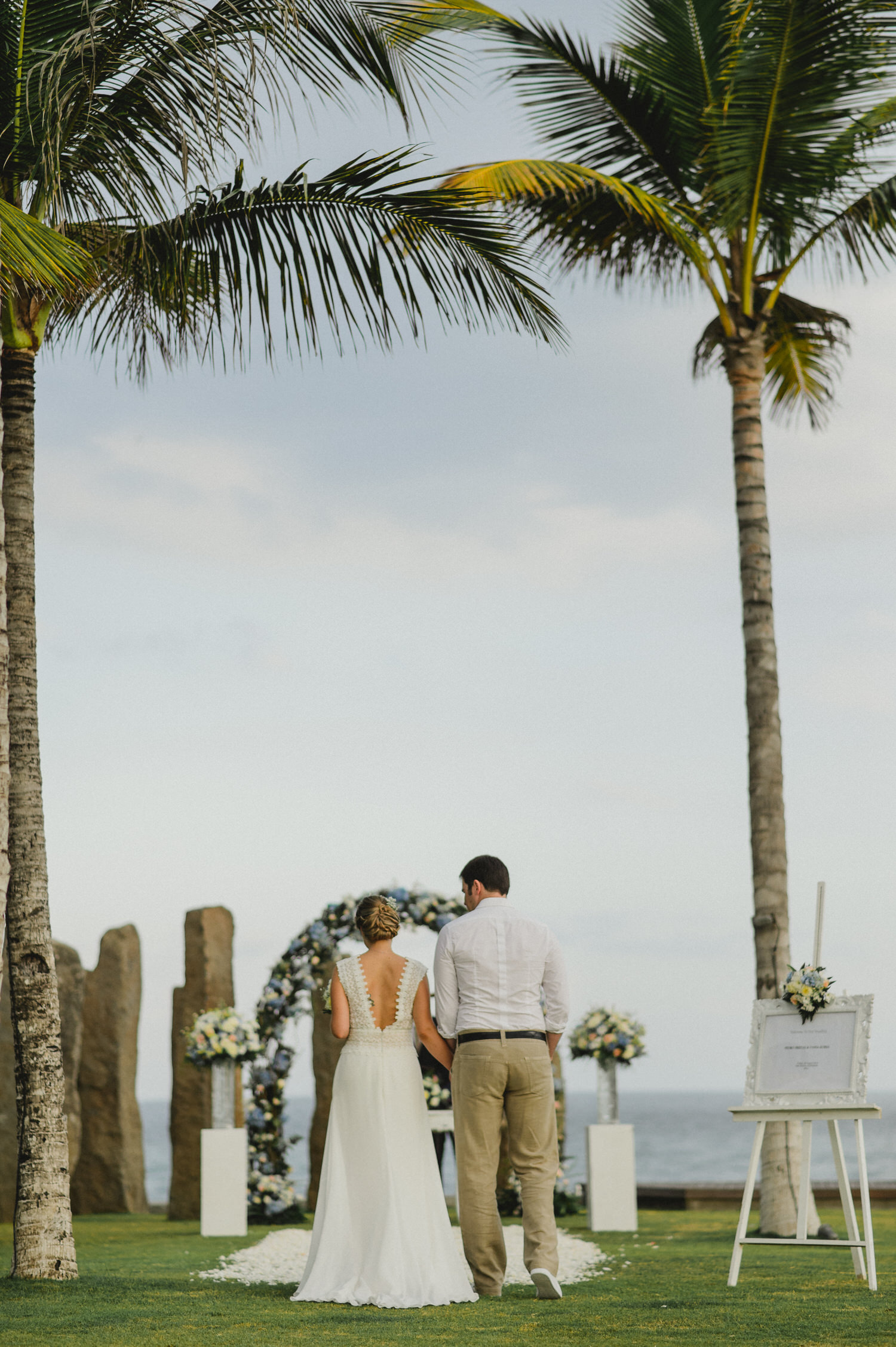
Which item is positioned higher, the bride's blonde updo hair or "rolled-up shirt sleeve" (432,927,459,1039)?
the bride's blonde updo hair

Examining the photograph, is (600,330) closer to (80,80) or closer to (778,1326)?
(80,80)

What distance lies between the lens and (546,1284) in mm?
6090

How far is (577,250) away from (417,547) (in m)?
4.59

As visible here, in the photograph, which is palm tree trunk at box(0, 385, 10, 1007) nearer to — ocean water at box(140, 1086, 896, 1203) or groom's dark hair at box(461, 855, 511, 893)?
groom's dark hair at box(461, 855, 511, 893)

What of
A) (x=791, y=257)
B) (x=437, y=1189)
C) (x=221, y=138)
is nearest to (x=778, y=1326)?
(x=437, y=1189)

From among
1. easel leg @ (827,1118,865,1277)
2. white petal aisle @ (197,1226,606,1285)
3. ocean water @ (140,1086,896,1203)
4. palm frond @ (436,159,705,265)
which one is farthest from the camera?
ocean water @ (140,1086,896,1203)

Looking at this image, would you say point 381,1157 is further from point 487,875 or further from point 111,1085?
point 111,1085

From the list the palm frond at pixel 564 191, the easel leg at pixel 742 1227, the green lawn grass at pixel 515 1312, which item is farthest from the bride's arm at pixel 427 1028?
the palm frond at pixel 564 191

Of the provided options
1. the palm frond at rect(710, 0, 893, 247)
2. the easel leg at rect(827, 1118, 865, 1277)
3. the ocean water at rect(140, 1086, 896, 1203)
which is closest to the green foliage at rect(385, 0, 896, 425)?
the palm frond at rect(710, 0, 893, 247)

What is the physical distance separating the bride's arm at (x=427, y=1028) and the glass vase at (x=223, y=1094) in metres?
4.79

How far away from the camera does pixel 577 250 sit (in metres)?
11.3

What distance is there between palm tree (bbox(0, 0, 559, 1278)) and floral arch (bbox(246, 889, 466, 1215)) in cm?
435

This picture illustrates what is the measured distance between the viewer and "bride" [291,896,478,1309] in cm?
605

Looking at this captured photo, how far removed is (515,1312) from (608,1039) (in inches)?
204
